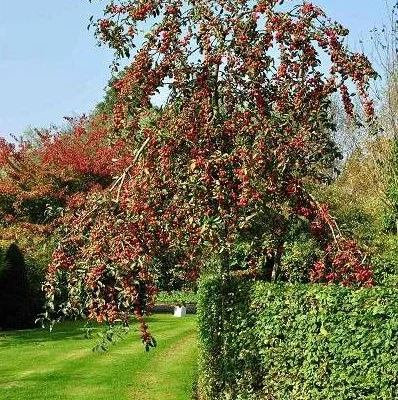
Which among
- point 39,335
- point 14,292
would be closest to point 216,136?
point 39,335

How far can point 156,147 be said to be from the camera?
7.78 m

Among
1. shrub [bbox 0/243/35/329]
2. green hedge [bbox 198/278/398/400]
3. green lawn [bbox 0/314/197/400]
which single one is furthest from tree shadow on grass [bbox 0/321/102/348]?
green hedge [bbox 198/278/398/400]

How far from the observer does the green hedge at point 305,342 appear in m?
5.48

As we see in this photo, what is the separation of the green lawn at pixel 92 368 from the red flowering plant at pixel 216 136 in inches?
140

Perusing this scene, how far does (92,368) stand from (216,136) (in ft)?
23.2

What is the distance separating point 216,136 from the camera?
8008 millimetres

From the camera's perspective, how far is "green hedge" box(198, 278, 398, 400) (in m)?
5.48

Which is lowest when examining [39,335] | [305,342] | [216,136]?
[39,335]

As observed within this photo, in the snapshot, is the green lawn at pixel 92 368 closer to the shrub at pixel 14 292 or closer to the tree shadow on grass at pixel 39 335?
the tree shadow on grass at pixel 39 335

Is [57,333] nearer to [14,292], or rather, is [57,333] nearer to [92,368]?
[14,292]

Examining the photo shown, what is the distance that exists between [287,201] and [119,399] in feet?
15.4

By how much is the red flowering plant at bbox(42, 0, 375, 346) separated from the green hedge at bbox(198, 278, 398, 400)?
89 cm

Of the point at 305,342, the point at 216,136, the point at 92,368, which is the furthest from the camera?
the point at 92,368

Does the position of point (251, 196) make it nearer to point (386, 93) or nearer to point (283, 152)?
point (283, 152)
